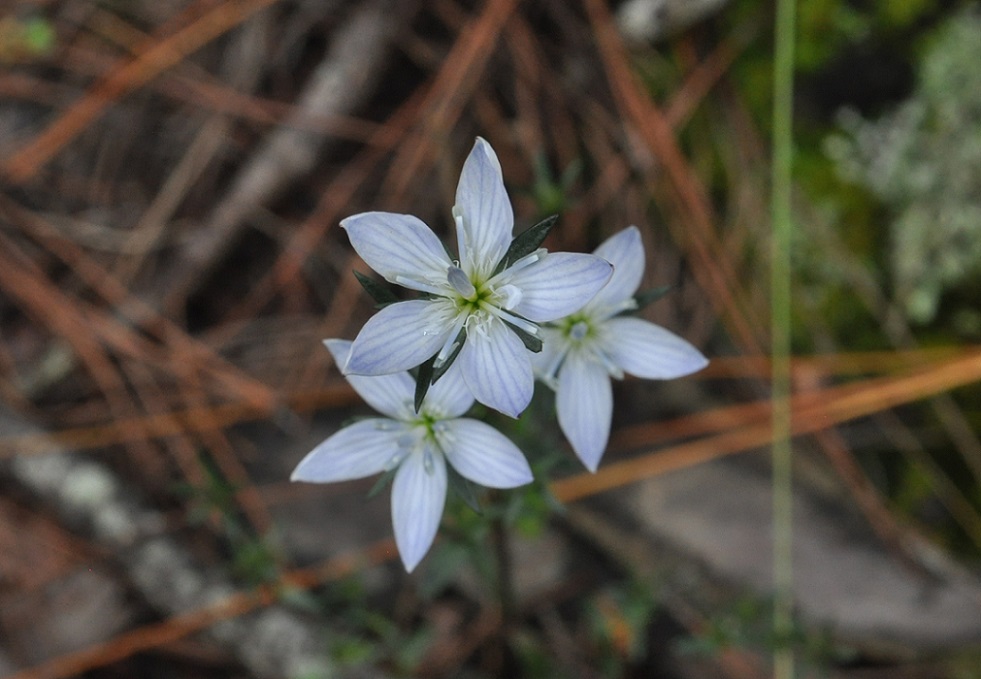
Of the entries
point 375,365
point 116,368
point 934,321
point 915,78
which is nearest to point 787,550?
point 934,321

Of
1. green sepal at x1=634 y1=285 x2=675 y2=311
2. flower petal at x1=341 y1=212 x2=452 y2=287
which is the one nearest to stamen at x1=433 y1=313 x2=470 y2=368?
flower petal at x1=341 y1=212 x2=452 y2=287

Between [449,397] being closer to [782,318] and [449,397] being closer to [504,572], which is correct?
[504,572]

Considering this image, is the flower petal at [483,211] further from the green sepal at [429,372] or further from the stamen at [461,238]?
the green sepal at [429,372]

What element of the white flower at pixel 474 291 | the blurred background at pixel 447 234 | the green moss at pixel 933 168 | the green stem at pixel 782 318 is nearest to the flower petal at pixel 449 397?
the white flower at pixel 474 291

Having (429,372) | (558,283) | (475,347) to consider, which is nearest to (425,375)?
(429,372)

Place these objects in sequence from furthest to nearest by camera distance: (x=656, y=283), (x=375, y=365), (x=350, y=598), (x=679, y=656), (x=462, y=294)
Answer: (x=656, y=283) < (x=679, y=656) < (x=350, y=598) < (x=462, y=294) < (x=375, y=365)

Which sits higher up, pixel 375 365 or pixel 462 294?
pixel 462 294

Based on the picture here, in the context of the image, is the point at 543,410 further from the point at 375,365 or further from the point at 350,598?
the point at 350,598
